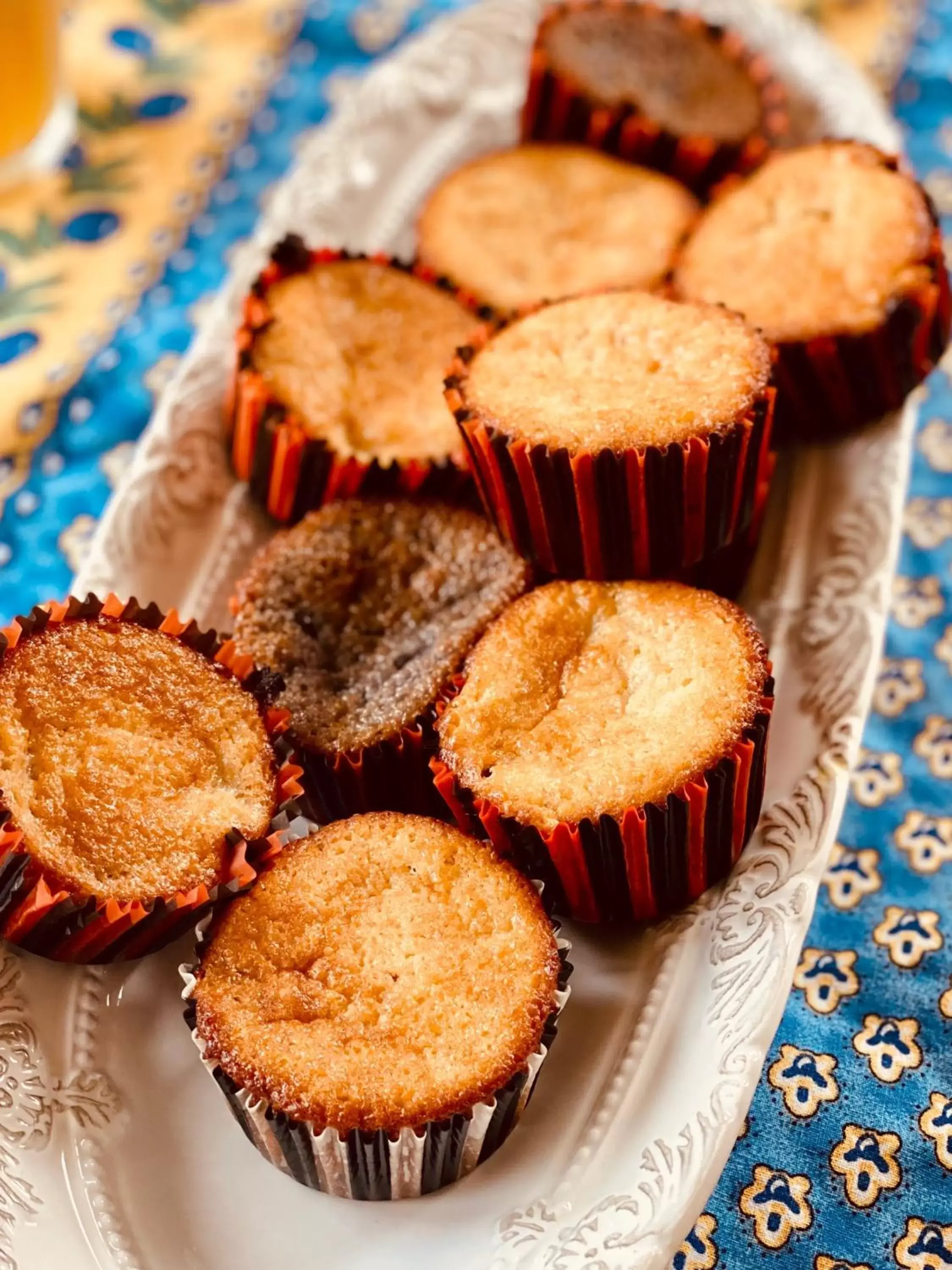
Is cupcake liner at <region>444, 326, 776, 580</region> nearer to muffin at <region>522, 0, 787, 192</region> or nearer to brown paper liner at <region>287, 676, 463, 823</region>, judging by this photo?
brown paper liner at <region>287, 676, 463, 823</region>

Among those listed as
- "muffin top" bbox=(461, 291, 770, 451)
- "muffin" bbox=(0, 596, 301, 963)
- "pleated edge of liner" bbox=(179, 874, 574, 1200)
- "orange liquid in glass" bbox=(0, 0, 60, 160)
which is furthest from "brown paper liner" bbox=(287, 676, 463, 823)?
"orange liquid in glass" bbox=(0, 0, 60, 160)

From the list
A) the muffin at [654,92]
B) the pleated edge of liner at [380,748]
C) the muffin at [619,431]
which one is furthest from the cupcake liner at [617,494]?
the muffin at [654,92]

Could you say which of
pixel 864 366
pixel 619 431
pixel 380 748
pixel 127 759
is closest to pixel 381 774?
pixel 380 748

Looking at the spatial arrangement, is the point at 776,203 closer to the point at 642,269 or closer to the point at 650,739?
the point at 642,269

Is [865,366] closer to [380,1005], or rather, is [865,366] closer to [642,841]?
[642,841]

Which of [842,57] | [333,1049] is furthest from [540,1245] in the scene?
[842,57]
